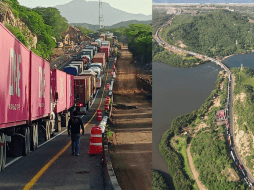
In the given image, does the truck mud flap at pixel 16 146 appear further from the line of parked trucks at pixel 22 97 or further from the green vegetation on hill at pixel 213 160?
the green vegetation on hill at pixel 213 160

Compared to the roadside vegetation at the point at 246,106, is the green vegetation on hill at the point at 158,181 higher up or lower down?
lower down

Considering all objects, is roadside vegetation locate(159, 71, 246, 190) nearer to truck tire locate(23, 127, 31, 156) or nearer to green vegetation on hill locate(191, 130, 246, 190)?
green vegetation on hill locate(191, 130, 246, 190)

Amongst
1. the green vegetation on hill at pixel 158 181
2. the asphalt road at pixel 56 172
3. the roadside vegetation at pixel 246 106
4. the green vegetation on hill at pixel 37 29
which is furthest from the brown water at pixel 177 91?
the green vegetation on hill at pixel 37 29

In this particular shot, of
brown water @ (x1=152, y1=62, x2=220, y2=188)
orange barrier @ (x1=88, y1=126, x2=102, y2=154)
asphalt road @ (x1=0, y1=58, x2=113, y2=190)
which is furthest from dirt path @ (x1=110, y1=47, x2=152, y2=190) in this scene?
brown water @ (x1=152, y1=62, x2=220, y2=188)

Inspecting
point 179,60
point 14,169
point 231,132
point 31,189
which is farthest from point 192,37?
point 31,189

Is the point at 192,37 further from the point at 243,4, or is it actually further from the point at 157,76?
the point at 157,76

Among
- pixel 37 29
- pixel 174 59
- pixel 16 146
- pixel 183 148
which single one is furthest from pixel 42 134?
pixel 37 29
